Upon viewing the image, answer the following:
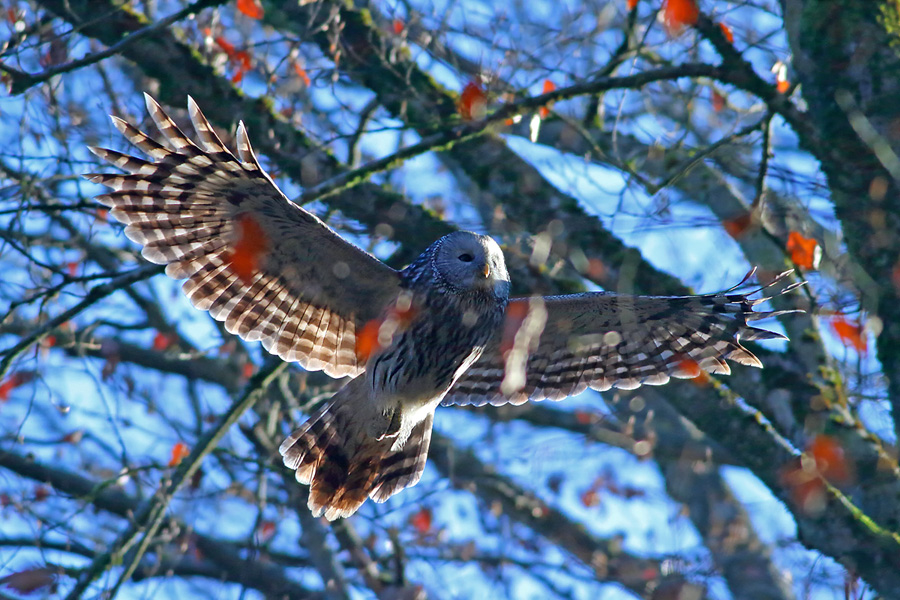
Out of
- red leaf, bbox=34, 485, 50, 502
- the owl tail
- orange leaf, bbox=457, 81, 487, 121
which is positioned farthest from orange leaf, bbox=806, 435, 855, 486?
red leaf, bbox=34, 485, 50, 502

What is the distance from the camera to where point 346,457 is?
17.2 feet

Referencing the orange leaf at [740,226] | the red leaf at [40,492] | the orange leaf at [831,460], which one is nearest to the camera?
the orange leaf at [831,460]

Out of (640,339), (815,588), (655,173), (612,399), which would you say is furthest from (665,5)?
(815,588)

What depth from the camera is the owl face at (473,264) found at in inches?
188

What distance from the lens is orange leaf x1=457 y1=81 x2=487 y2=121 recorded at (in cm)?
518

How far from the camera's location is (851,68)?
479cm

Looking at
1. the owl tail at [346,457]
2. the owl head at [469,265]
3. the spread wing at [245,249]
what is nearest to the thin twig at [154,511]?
the spread wing at [245,249]

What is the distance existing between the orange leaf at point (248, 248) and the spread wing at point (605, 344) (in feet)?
4.65

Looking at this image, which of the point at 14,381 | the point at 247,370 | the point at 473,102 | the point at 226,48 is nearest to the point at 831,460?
the point at 473,102

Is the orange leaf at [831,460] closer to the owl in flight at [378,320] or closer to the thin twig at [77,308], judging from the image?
the owl in flight at [378,320]

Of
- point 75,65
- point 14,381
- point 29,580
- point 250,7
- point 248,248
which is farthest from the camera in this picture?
point 14,381

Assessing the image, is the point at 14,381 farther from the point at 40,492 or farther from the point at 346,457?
the point at 346,457

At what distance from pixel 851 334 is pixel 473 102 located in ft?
8.31

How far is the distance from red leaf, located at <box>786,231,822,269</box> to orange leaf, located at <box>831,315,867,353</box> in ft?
1.23
